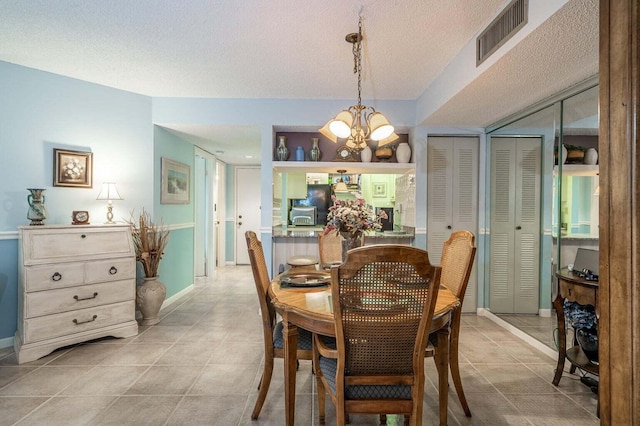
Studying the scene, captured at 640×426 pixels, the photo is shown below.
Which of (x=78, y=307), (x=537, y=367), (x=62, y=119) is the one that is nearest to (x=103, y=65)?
(x=62, y=119)

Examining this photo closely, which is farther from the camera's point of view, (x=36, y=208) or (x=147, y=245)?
(x=147, y=245)

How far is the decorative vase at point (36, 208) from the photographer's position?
277cm

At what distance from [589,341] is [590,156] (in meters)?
1.32

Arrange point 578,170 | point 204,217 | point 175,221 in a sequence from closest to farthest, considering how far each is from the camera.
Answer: point 578,170
point 175,221
point 204,217

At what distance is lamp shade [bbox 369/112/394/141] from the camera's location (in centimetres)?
226

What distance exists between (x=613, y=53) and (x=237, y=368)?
269 cm

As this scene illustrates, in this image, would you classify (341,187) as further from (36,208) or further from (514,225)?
(36,208)

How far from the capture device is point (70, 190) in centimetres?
323

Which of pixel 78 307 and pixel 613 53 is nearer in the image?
pixel 613 53

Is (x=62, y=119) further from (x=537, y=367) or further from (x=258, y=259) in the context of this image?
(x=537, y=367)

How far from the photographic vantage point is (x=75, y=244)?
2803 millimetres

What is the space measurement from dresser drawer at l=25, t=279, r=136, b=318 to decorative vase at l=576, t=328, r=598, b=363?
143 inches

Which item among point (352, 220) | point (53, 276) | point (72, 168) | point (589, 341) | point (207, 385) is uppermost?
point (72, 168)

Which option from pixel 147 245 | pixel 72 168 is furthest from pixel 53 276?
pixel 72 168
